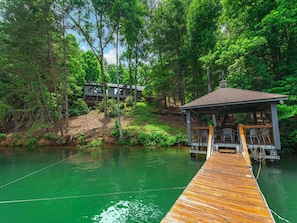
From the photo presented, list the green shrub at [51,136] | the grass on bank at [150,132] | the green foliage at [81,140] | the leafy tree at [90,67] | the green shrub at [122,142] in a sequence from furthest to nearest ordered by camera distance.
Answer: the leafy tree at [90,67] < the green shrub at [51,136] < the green foliage at [81,140] < the green shrub at [122,142] < the grass on bank at [150,132]

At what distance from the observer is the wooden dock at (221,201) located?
220 cm

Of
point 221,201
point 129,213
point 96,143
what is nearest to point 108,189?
point 129,213

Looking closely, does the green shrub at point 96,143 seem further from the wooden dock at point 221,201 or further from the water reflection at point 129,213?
the wooden dock at point 221,201

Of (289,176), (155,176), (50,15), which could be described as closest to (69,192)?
(155,176)

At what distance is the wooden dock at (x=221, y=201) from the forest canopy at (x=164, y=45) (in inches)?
234

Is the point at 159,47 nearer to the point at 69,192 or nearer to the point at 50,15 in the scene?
the point at 50,15

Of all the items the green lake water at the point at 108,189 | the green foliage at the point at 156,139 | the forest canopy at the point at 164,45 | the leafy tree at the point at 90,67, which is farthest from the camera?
the leafy tree at the point at 90,67

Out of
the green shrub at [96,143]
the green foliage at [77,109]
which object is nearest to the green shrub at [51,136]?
the green shrub at [96,143]

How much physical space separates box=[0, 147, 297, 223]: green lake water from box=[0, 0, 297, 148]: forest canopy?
14.8ft

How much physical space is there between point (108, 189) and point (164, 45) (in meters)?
16.1

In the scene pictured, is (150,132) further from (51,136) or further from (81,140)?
(51,136)

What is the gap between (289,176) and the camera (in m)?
5.53

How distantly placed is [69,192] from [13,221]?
163 cm

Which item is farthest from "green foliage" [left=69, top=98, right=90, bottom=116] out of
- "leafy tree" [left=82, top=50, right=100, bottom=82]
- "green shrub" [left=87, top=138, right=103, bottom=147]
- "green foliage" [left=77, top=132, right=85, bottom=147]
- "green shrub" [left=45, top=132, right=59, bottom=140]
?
"leafy tree" [left=82, top=50, right=100, bottom=82]
